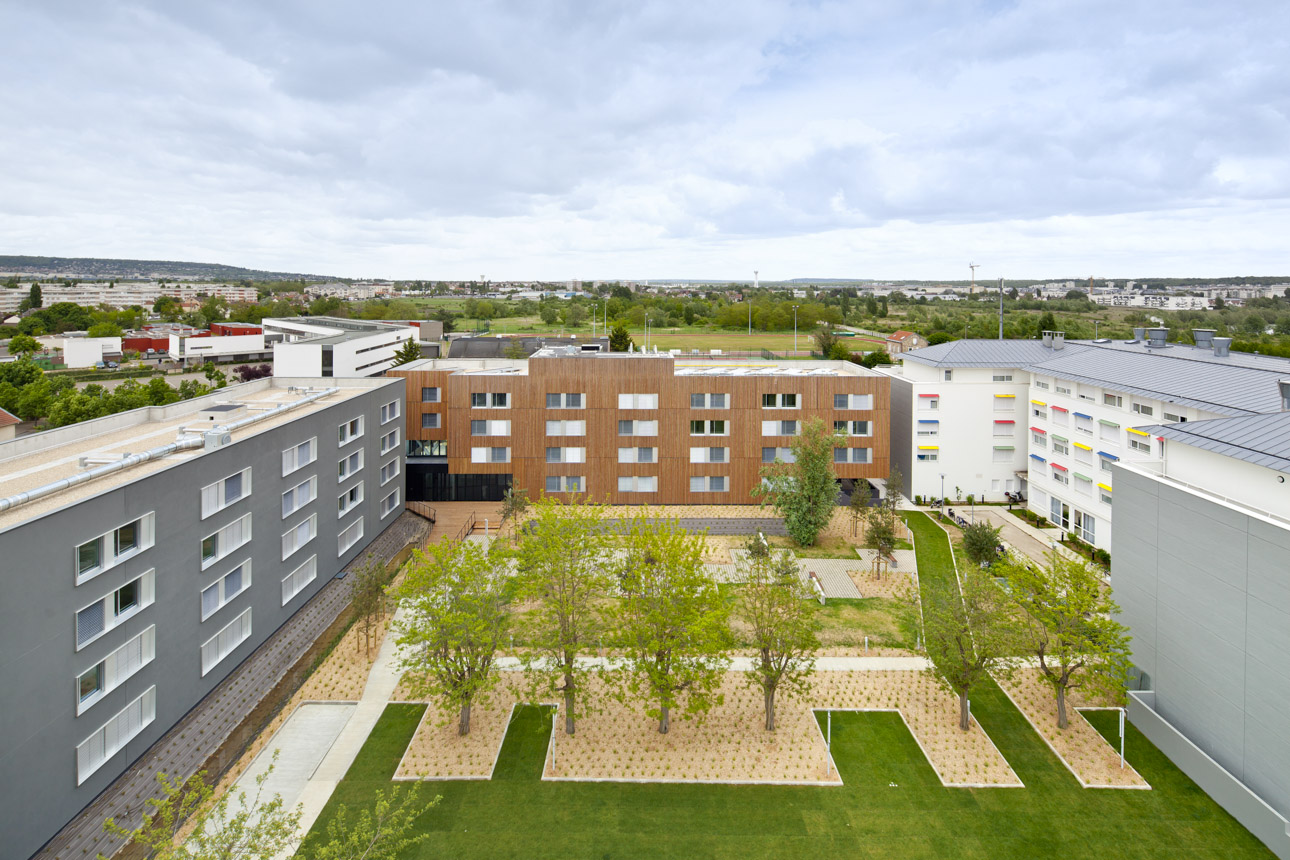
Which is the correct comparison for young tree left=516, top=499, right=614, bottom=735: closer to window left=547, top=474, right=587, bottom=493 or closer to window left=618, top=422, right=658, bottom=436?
window left=547, top=474, right=587, bottom=493

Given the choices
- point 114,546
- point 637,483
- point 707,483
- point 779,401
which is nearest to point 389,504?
point 637,483

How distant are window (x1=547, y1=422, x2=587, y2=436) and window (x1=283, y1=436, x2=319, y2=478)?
15.4 metres

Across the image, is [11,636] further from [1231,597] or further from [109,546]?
[1231,597]

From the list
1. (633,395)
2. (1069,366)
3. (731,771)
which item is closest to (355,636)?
(731,771)

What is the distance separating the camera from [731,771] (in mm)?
19500

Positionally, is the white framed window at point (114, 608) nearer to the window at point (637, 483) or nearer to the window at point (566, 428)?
the window at point (566, 428)

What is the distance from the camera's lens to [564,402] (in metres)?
43.1

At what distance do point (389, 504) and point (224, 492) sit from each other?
53.4 feet

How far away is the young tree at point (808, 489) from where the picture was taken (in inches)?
1451

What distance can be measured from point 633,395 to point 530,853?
2933cm

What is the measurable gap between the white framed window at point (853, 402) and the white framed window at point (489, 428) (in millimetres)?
20561

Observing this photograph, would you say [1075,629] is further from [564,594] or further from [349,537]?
[349,537]

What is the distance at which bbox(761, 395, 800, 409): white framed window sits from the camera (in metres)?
43.2

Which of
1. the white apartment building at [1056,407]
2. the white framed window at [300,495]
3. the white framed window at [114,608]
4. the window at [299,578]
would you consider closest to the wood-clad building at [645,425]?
the white apartment building at [1056,407]
